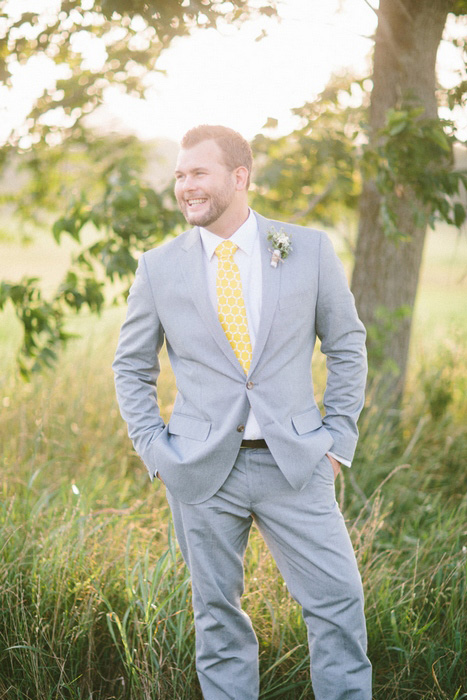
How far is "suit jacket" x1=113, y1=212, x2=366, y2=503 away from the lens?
229 cm

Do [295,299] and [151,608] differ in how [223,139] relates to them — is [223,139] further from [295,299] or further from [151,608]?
[151,608]

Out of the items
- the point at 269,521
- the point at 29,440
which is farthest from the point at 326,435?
the point at 29,440

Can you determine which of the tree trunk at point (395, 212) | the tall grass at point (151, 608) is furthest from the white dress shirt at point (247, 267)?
the tree trunk at point (395, 212)

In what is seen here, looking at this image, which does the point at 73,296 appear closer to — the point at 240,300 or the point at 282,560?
the point at 240,300

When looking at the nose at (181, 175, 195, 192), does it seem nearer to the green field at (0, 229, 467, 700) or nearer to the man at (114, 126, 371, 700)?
the man at (114, 126, 371, 700)

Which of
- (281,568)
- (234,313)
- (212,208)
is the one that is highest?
(212,208)

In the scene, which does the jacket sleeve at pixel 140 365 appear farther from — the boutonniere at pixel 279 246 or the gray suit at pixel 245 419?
the boutonniere at pixel 279 246

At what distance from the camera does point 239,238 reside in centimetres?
243

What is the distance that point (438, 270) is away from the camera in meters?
25.1

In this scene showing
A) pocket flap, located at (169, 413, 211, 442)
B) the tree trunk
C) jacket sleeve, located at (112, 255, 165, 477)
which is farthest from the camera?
the tree trunk

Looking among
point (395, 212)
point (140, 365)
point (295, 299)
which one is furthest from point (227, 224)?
point (395, 212)

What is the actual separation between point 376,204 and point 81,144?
244 centimetres

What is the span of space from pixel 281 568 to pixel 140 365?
95cm

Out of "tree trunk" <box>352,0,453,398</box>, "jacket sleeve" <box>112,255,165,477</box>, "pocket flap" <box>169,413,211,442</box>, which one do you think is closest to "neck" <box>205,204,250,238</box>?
"jacket sleeve" <box>112,255,165,477</box>
